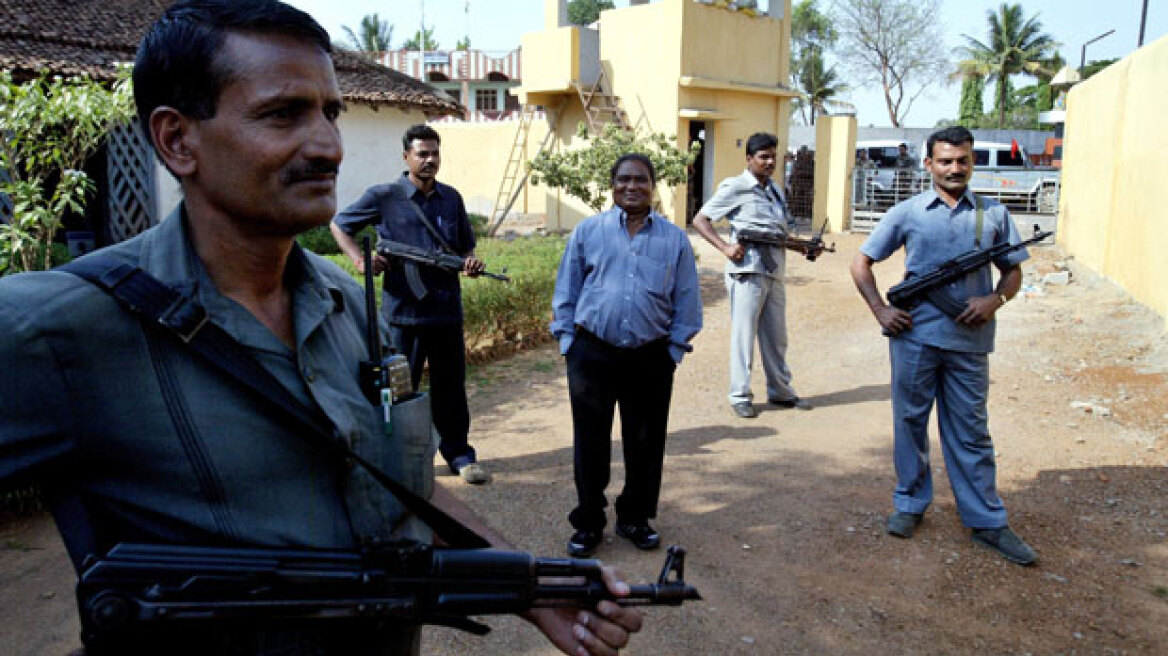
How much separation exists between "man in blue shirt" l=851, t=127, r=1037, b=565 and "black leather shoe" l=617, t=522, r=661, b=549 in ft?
4.17

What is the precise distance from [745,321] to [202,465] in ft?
19.5

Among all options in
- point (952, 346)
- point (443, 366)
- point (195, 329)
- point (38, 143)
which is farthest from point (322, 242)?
point (195, 329)

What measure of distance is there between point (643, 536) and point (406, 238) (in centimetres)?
225

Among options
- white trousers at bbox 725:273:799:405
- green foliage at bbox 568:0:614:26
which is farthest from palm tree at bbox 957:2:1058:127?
white trousers at bbox 725:273:799:405

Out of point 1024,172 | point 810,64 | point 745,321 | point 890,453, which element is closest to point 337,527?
point 890,453

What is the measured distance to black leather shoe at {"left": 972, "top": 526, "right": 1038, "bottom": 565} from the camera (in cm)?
430

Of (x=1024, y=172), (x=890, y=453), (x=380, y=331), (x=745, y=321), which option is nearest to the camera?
(x=380, y=331)

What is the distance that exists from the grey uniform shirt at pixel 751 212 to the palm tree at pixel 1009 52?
43.8 metres

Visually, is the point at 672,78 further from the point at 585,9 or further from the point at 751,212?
the point at 585,9

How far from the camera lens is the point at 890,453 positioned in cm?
603

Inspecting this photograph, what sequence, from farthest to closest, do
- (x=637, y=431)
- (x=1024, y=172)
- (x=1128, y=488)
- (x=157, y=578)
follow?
(x=1024, y=172)
(x=1128, y=488)
(x=637, y=431)
(x=157, y=578)

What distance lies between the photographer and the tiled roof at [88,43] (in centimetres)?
1082

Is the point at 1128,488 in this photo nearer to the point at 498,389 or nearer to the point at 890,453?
the point at 890,453

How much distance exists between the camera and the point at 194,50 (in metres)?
1.29
